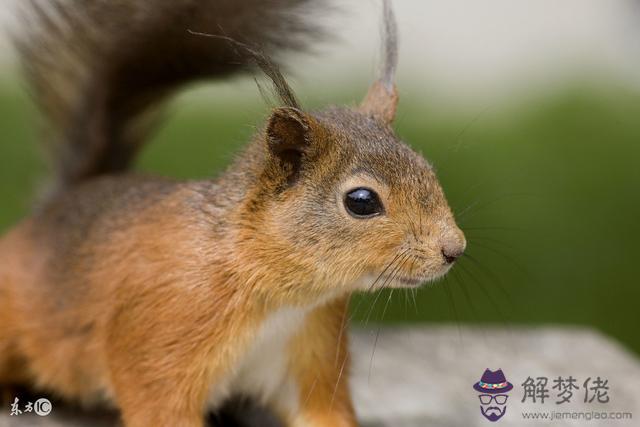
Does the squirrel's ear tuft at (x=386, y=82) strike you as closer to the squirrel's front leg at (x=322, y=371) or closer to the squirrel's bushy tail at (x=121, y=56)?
the squirrel's bushy tail at (x=121, y=56)

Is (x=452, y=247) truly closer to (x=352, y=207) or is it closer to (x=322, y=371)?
(x=352, y=207)

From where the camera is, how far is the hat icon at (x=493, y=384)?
195 cm

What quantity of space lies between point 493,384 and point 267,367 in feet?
2.16

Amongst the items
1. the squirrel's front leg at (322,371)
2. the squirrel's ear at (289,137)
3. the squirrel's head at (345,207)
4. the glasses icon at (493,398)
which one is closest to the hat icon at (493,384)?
the glasses icon at (493,398)

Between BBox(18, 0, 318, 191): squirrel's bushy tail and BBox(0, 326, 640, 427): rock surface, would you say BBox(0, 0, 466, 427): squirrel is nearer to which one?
BBox(18, 0, 318, 191): squirrel's bushy tail

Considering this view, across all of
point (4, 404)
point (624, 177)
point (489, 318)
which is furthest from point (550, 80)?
point (4, 404)

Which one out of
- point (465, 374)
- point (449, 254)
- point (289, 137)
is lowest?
point (465, 374)

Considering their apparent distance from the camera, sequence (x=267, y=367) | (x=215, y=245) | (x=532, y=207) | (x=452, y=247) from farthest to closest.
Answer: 1. (x=532, y=207)
2. (x=267, y=367)
3. (x=215, y=245)
4. (x=452, y=247)

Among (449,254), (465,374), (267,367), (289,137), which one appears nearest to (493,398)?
(465,374)

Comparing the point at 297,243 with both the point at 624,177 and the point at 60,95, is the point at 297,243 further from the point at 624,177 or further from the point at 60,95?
the point at 624,177

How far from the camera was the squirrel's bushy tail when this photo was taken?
1774 mm

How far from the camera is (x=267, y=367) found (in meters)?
1.60

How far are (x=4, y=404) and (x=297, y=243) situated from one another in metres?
0.90

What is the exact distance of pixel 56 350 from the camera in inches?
67.3
